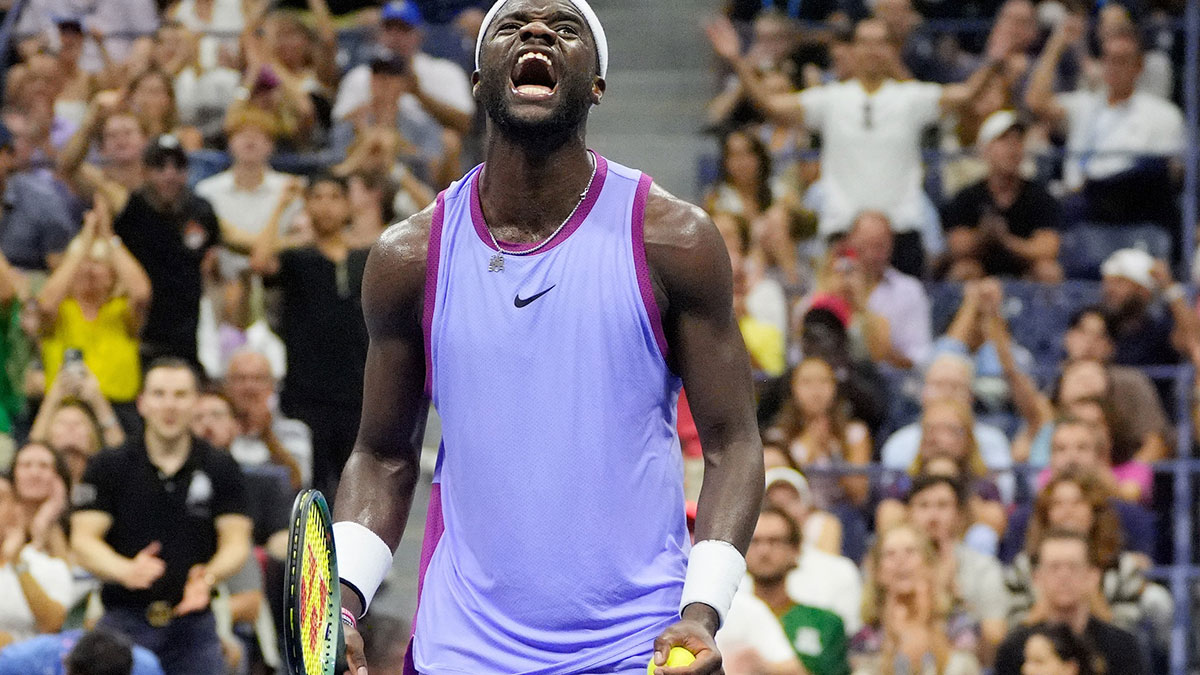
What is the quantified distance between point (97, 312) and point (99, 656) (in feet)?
9.39

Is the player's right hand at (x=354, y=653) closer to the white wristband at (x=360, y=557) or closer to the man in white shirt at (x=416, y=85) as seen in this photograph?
the white wristband at (x=360, y=557)

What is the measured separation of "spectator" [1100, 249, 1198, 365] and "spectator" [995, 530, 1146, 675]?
2.32 m

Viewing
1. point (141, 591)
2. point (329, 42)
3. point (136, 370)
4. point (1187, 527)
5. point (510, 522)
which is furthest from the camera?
point (329, 42)

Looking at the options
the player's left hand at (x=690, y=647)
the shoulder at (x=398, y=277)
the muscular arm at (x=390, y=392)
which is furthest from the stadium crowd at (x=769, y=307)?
the player's left hand at (x=690, y=647)

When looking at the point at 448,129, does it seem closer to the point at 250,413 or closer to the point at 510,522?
the point at 250,413

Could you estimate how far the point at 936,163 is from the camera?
1087cm

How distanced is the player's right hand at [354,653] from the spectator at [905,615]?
3998mm

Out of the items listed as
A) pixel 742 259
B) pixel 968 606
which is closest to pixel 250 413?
pixel 742 259

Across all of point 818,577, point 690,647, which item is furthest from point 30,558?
point 690,647

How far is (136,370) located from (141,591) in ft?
5.97

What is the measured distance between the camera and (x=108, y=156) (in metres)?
9.89

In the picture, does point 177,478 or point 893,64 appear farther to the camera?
point 893,64

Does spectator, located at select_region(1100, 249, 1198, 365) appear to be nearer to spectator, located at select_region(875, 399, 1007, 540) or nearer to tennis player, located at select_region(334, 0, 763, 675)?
spectator, located at select_region(875, 399, 1007, 540)

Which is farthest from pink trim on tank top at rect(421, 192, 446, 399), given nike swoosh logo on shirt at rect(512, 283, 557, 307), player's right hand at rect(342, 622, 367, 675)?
player's right hand at rect(342, 622, 367, 675)
